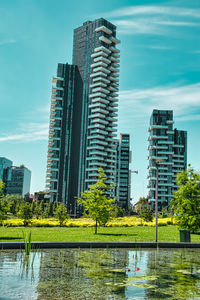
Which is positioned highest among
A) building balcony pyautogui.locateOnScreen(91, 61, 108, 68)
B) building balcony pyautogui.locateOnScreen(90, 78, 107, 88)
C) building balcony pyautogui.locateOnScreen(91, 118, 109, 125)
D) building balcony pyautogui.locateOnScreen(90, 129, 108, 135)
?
building balcony pyautogui.locateOnScreen(91, 61, 108, 68)

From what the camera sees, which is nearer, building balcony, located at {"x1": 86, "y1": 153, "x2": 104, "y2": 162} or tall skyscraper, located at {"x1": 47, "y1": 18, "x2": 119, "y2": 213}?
building balcony, located at {"x1": 86, "y1": 153, "x2": 104, "y2": 162}

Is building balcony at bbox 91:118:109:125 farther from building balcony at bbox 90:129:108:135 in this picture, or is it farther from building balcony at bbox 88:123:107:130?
building balcony at bbox 90:129:108:135

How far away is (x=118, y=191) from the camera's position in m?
158

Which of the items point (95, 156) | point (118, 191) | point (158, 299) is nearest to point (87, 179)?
point (95, 156)

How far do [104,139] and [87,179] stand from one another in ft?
52.8

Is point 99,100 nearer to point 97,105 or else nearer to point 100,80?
point 97,105

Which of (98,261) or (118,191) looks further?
(118,191)

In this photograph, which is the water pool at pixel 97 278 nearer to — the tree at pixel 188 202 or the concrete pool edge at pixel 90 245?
the concrete pool edge at pixel 90 245

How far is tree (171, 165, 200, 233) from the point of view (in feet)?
111

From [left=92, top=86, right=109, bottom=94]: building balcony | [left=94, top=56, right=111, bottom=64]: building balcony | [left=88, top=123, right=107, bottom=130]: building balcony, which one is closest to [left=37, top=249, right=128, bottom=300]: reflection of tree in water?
[left=88, top=123, right=107, bottom=130]: building balcony

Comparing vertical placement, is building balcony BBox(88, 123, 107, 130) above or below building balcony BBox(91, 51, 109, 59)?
below

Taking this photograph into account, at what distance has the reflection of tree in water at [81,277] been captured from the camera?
8.84 m

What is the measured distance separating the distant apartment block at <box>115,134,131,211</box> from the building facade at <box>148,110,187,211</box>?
3635 centimetres

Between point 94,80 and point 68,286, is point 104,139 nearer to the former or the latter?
point 94,80
